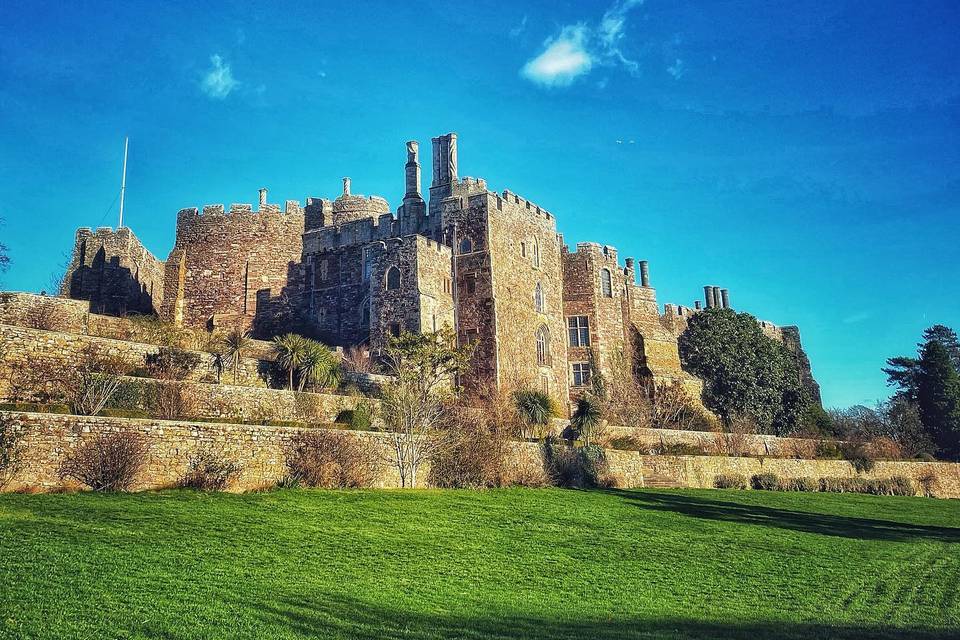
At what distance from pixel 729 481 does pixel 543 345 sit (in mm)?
12578

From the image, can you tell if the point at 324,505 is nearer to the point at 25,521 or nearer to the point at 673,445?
the point at 25,521

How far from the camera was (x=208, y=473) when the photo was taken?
59.7ft

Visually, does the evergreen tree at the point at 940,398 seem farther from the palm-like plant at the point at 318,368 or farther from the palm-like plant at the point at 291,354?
the palm-like plant at the point at 291,354

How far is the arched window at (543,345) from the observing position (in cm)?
4267

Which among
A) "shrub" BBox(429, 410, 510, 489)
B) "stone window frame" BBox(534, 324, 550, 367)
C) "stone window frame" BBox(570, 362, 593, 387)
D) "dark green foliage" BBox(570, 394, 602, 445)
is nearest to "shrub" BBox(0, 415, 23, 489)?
"shrub" BBox(429, 410, 510, 489)

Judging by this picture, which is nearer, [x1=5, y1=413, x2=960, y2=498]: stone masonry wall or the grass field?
the grass field

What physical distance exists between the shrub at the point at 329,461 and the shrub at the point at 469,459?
2.82m

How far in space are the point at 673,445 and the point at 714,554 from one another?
21498 millimetres

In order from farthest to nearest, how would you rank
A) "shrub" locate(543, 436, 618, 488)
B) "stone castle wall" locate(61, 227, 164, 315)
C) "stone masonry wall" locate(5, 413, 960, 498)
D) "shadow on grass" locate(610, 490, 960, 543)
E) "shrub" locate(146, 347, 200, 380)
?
"stone castle wall" locate(61, 227, 164, 315) < "shrub" locate(543, 436, 618, 488) < "shrub" locate(146, 347, 200, 380) < "shadow on grass" locate(610, 490, 960, 543) < "stone masonry wall" locate(5, 413, 960, 498)

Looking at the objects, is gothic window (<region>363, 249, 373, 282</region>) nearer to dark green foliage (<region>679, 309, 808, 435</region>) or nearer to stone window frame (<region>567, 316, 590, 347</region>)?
stone window frame (<region>567, 316, 590, 347</region>)

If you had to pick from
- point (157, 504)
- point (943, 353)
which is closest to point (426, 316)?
point (157, 504)

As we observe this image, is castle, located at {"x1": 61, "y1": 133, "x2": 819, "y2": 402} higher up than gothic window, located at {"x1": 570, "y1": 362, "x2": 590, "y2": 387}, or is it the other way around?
castle, located at {"x1": 61, "y1": 133, "x2": 819, "y2": 402}

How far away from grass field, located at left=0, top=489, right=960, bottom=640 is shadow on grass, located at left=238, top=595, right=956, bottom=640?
0.13ft

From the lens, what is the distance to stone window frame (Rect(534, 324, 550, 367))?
42.5 m
